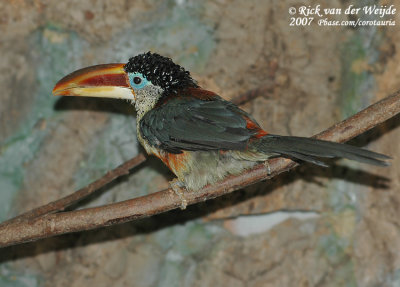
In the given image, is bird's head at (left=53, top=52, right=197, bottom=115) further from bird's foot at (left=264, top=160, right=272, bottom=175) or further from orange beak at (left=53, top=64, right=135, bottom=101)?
bird's foot at (left=264, top=160, right=272, bottom=175)

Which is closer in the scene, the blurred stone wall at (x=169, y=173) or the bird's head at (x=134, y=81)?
the bird's head at (x=134, y=81)

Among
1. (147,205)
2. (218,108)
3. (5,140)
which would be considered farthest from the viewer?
(5,140)

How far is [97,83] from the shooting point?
3715 mm

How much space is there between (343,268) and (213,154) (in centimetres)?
177

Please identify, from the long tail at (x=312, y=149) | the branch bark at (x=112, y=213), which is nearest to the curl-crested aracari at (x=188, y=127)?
the long tail at (x=312, y=149)

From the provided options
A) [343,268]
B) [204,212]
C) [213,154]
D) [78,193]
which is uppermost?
[213,154]

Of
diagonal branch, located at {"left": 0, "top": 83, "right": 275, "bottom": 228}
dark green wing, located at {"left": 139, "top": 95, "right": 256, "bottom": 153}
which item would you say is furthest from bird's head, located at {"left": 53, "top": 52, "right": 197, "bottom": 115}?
diagonal branch, located at {"left": 0, "top": 83, "right": 275, "bottom": 228}

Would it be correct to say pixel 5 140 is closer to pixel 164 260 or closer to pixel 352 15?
pixel 164 260

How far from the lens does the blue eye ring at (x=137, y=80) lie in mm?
3815

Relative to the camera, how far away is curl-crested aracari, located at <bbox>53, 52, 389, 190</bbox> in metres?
3.08

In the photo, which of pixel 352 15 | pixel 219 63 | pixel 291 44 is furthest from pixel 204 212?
pixel 352 15

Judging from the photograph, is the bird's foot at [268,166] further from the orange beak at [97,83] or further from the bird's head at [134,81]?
the orange beak at [97,83]

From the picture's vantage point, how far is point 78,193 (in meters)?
3.78

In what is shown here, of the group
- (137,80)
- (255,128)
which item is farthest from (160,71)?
(255,128)
